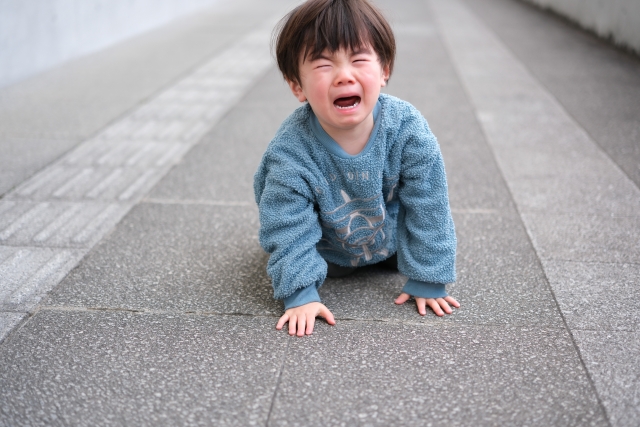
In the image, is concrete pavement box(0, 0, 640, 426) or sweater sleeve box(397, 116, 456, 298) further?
sweater sleeve box(397, 116, 456, 298)

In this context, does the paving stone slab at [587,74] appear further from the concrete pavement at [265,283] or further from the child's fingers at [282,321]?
the child's fingers at [282,321]

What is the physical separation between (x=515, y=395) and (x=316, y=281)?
28.1 inches

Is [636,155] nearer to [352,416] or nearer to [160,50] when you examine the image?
[352,416]

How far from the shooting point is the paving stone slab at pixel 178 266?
2.15m

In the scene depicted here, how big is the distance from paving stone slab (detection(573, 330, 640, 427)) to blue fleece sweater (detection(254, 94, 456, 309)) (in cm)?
46

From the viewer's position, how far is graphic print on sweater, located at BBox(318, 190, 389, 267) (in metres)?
2.04

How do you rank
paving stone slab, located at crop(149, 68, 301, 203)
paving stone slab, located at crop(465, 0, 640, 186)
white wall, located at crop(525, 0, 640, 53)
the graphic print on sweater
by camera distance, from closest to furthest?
the graphic print on sweater
paving stone slab, located at crop(149, 68, 301, 203)
paving stone slab, located at crop(465, 0, 640, 186)
white wall, located at crop(525, 0, 640, 53)

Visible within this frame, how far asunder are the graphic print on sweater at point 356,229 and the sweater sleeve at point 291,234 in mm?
84

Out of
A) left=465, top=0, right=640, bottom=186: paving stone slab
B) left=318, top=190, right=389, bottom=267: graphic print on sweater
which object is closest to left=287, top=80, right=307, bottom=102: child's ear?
left=318, top=190, right=389, bottom=267: graphic print on sweater

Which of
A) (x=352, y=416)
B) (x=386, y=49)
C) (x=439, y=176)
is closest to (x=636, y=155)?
(x=439, y=176)

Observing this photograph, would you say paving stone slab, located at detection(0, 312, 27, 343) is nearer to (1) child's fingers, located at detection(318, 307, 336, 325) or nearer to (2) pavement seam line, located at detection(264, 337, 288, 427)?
(2) pavement seam line, located at detection(264, 337, 288, 427)

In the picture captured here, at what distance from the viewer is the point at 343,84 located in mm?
1843

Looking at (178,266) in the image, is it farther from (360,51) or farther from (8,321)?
(360,51)

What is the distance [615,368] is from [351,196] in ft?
2.99
